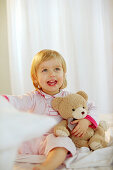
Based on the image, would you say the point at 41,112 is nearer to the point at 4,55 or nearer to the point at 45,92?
the point at 45,92

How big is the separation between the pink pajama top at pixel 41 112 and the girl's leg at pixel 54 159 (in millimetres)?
24

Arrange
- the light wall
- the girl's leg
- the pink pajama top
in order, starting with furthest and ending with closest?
the light wall < the pink pajama top < the girl's leg

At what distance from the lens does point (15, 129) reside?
18.2 inches

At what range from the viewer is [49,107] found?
1.24 m

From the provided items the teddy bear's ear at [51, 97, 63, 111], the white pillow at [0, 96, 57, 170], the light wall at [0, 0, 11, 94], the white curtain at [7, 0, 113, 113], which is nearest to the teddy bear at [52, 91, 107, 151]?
the teddy bear's ear at [51, 97, 63, 111]

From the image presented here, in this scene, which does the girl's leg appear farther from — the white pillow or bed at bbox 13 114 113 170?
the white pillow

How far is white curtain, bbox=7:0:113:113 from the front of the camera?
1896 mm

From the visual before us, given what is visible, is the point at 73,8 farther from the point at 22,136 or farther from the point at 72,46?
the point at 22,136

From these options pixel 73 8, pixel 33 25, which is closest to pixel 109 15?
pixel 73 8

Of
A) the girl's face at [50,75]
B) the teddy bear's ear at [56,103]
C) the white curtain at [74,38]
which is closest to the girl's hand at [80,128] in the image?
the teddy bear's ear at [56,103]

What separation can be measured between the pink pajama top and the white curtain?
64 centimetres

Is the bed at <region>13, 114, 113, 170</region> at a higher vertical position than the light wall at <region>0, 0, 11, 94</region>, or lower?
lower

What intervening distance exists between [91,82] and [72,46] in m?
0.39

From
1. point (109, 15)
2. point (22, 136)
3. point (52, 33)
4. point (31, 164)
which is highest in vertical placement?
point (109, 15)
